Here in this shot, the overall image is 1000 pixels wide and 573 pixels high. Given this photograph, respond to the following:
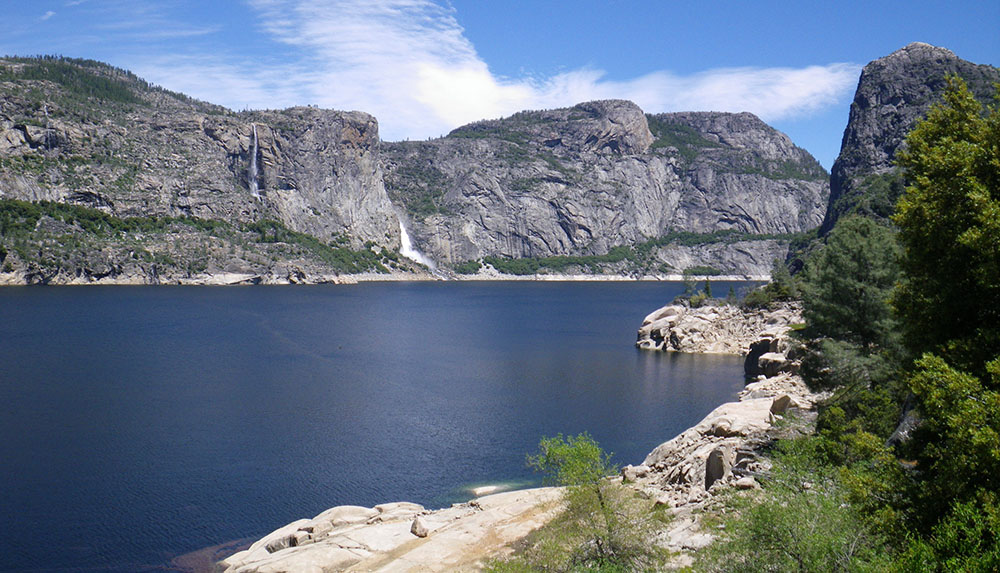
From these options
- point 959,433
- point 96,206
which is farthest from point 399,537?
point 96,206

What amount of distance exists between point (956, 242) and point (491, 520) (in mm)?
18687

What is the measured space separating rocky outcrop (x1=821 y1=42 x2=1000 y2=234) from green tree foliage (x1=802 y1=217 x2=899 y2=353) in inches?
3471

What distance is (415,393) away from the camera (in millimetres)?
57719

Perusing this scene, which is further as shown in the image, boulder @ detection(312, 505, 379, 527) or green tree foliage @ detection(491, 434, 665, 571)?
boulder @ detection(312, 505, 379, 527)

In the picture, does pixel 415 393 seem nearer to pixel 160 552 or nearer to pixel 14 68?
pixel 160 552

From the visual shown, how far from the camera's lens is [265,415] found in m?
48.8

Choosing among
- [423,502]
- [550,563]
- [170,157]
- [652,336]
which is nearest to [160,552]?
[423,502]

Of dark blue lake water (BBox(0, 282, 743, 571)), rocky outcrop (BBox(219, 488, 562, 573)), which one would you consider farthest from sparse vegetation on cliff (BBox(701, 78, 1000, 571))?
dark blue lake water (BBox(0, 282, 743, 571))

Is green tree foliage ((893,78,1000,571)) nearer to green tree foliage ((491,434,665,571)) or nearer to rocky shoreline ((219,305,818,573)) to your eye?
rocky shoreline ((219,305,818,573))

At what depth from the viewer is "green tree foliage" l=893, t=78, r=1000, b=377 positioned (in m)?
14.0

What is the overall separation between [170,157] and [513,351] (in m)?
159

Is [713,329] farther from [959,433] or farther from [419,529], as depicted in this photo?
[959,433]

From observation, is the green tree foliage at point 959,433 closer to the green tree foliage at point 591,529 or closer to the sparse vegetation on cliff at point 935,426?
the sparse vegetation on cliff at point 935,426

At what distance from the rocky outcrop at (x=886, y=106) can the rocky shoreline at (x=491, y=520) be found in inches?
3829
